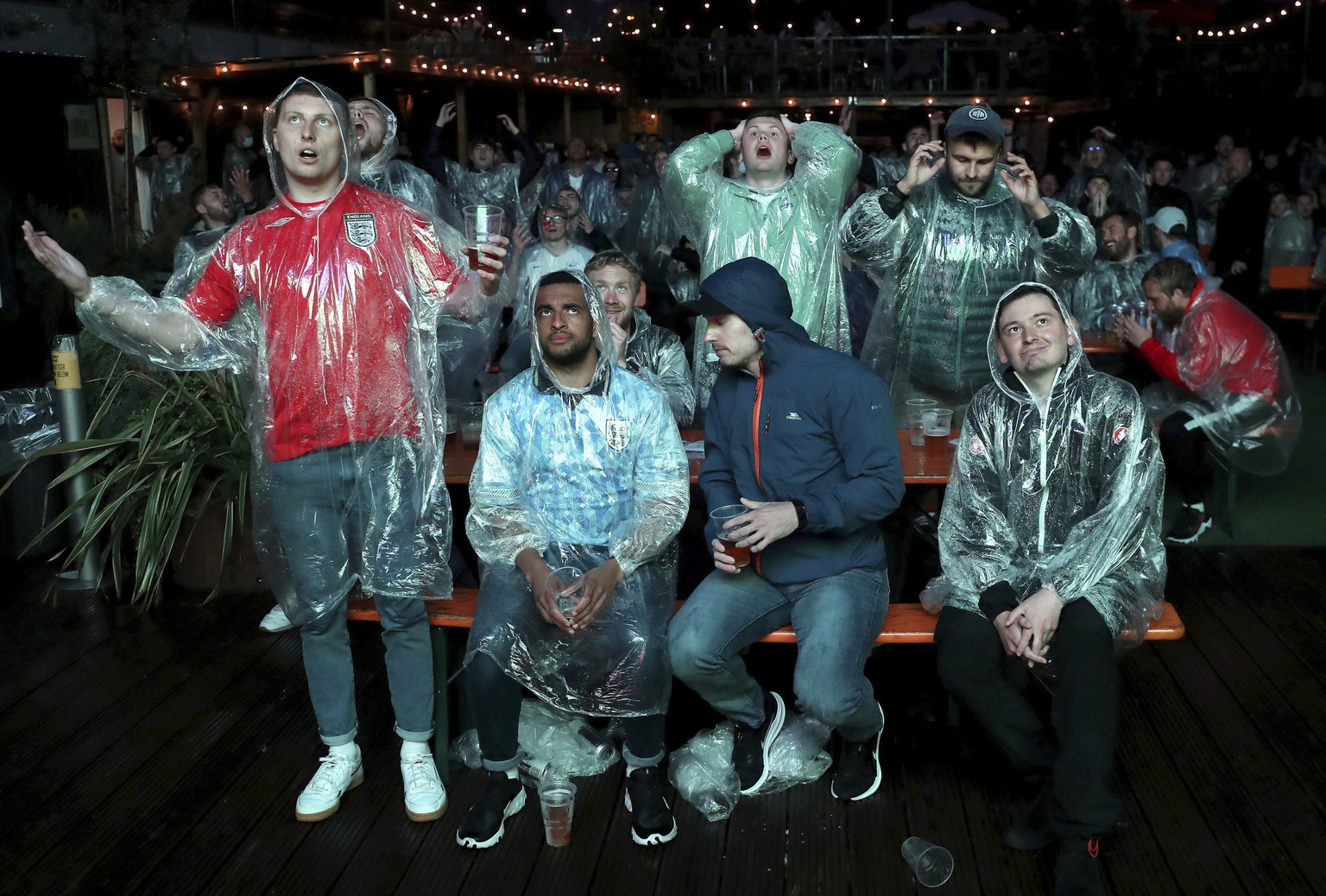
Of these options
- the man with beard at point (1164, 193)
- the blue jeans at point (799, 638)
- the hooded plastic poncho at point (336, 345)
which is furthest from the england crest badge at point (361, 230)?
the man with beard at point (1164, 193)

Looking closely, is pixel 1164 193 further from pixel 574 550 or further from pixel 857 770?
pixel 574 550

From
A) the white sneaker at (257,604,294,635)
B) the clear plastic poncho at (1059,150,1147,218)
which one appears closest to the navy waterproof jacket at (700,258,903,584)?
the white sneaker at (257,604,294,635)

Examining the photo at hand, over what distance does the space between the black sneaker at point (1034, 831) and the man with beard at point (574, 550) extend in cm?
73

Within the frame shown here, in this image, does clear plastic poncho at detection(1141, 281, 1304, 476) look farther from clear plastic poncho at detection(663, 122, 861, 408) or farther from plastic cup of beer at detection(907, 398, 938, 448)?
clear plastic poncho at detection(663, 122, 861, 408)

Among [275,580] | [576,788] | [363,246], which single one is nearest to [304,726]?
[275,580]

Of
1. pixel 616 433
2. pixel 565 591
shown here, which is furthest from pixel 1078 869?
pixel 616 433

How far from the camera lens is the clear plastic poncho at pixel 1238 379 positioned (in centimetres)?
441

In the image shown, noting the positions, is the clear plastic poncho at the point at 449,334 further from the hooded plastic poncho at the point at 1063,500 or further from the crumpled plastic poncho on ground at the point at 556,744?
the hooded plastic poncho at the point at 1063,500

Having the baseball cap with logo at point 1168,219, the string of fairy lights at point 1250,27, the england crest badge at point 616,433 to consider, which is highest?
the string of fairy lights at point 1250,27

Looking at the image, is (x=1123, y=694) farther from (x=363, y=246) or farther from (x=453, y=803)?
(x=363, y=246)

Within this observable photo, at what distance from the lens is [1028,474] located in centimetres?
277

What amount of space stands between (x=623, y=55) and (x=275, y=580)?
56.8 feet

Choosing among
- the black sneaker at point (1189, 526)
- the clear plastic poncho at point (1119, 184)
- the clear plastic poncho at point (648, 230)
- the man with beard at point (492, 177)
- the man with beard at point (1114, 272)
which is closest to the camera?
the black sneaker at point (1189, 526)

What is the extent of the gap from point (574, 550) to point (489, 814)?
0.61m
